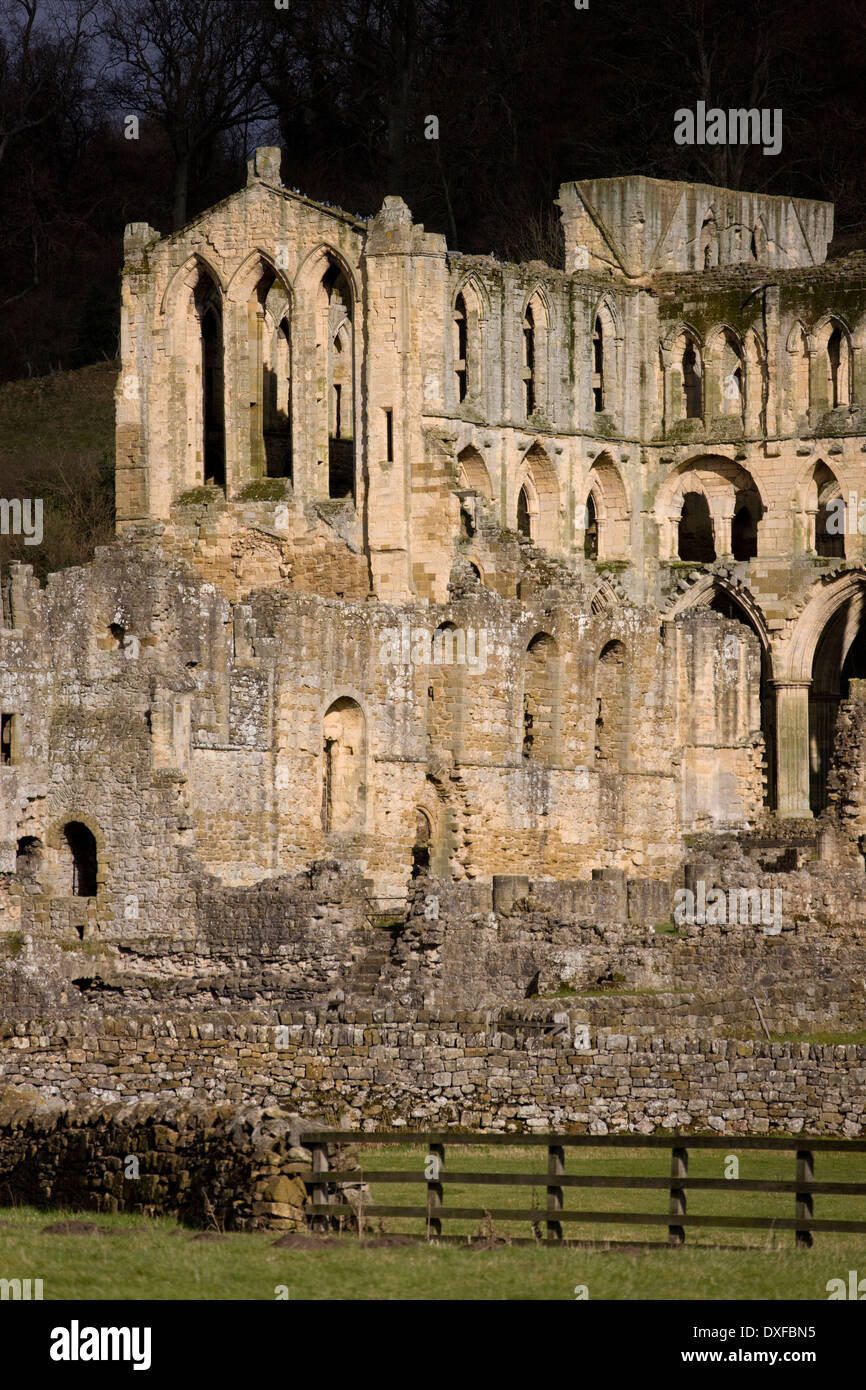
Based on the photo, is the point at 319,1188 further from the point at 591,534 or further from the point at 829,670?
the point at 591,534

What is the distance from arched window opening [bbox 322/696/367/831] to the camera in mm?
48062

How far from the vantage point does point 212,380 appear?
6100cm

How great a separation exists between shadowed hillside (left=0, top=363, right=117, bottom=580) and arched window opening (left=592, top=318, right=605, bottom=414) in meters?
10.1

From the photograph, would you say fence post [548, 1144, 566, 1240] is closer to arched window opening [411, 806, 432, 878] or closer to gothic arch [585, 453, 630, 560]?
arched window opening [411, 806, 432, 878]

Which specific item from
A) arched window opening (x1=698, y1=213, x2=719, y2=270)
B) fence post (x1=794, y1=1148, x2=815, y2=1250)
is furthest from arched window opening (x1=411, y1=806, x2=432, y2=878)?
fence post (x1=794, y1=1148, x2=815, y2=1250)

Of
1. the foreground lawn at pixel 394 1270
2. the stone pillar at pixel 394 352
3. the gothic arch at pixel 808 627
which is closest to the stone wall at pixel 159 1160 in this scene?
the foreground lawn at pixel 394 1270

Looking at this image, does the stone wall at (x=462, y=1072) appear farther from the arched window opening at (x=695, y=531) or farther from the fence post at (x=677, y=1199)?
the arched window opening at (x=695, y=531)

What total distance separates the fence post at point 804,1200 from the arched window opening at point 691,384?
40100mm

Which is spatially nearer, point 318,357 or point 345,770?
point 345,770

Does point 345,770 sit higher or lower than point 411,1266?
higher

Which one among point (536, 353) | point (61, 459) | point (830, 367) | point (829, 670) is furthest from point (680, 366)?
point (61, 459)

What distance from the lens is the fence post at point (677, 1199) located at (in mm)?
23812
